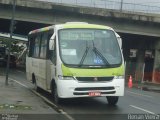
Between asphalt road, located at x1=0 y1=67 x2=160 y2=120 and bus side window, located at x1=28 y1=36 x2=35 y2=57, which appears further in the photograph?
bus side window, located at x1=28 y1=36 x2=35 y2=57

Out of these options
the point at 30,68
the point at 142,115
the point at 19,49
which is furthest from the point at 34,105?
the point at 19,49

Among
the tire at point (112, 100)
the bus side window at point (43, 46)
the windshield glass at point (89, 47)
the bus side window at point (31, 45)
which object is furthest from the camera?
the bus side window at point (31, 45)

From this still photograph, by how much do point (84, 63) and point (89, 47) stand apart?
0.69m

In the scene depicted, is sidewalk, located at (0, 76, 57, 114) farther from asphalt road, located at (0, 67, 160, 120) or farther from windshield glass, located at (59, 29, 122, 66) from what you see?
windshield glass, located at (59, 29, 122, 66)

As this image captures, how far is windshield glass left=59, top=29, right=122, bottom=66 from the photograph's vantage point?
15.7 metres

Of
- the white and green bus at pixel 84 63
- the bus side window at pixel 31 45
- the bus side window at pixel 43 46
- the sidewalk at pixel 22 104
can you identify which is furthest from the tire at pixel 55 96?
the bus side window at pixel 31 45

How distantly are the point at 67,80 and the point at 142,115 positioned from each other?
2719 mm

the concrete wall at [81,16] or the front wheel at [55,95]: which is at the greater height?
the concrete wall at [81,16]

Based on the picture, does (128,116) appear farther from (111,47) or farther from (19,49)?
(19,49)

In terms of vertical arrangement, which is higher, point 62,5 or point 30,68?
point 62,5

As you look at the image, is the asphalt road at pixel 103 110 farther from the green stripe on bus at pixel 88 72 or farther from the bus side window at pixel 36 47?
the bus side window at pixel 36 47

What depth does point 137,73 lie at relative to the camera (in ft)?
169

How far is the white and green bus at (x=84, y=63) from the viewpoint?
15297 mm

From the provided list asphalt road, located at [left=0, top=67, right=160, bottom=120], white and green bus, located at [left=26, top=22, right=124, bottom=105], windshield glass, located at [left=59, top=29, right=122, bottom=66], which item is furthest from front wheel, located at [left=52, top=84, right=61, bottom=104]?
windshield glass, located at [left=59, top=29, right=122, bottom=66]
